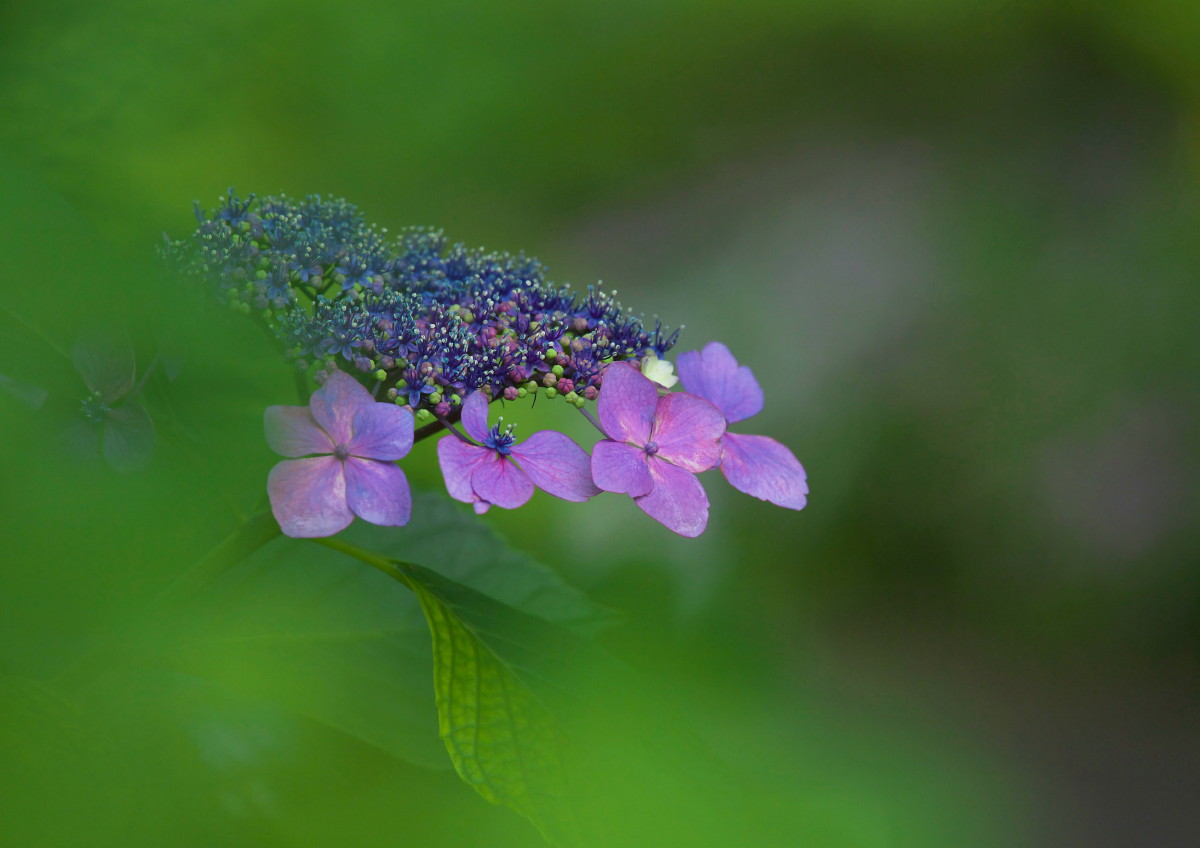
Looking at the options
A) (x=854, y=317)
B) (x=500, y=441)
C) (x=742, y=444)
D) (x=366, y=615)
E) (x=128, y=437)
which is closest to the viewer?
(x=128, y=437)

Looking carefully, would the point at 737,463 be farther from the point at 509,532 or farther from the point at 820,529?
the point at 820,529

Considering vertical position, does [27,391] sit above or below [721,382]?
below

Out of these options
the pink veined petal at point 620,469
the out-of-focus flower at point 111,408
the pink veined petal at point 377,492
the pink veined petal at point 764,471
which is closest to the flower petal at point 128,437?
the out-of-focus flower at point 111,408

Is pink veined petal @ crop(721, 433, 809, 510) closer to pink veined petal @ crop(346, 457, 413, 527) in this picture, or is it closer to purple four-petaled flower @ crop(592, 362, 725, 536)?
purple four-petaled flower @ crop(592, 362, 725, 536)

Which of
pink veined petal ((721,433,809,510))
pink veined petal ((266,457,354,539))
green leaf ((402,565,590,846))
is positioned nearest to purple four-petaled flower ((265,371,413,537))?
pink veined petal ((266,457,354,539))

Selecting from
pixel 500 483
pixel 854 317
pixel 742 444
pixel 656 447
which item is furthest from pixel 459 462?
pixel 854 317

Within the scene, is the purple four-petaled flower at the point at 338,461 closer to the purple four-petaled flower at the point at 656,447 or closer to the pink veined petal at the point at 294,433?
the pink veined petal at the point at 294,433

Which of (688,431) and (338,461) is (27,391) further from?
(688,431)

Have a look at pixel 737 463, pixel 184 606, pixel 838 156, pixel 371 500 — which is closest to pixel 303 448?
pixel 371 500
